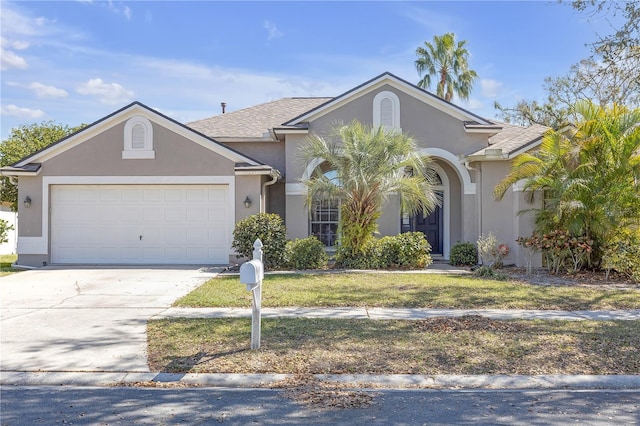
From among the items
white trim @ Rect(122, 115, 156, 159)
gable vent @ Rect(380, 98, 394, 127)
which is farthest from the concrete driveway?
gable vent @ Rect(380, 98, 394, 127)

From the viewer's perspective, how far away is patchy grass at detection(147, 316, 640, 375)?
210 inches

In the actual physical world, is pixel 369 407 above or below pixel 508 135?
below

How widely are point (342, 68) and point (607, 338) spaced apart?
1480 cm

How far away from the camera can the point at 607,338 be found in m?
6.40

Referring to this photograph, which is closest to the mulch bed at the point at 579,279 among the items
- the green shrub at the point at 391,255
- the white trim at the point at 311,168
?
the green shrub at the point at 391,255

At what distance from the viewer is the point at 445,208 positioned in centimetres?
1666

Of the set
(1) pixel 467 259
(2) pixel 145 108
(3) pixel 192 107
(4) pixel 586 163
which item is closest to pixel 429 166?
(1) pixel 467 259

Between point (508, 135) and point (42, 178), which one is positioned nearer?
point (42, 178)

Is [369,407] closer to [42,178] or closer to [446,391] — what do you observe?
[446,391]

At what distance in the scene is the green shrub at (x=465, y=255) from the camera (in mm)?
14594

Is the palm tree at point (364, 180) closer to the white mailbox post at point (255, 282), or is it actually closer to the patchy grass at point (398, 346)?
the patchy grass at point (398, 346)

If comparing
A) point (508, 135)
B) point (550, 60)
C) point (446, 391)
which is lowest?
point (446, 391)

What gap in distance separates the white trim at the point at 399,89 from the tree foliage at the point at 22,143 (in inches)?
542

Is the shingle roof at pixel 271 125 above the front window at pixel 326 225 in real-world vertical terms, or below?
above
